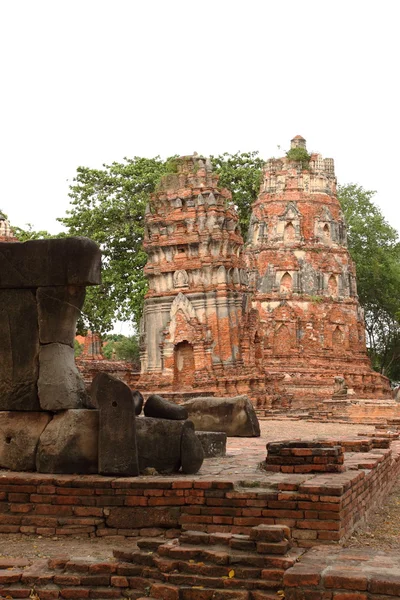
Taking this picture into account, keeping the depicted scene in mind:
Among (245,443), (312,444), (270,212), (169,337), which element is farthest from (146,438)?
(270,212)

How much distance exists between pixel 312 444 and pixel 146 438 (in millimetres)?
1449

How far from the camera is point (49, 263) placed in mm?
8070

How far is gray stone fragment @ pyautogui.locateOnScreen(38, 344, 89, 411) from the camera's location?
26.0 feet

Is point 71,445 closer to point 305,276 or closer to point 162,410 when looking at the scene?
point 162,410

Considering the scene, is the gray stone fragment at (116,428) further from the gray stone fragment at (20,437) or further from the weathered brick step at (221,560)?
the weathered brick step at (221,560)

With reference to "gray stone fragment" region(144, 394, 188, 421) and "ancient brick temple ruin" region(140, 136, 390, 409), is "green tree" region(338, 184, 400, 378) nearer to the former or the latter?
"ancient brick temple ruin" region(140, 136, 390, 409)

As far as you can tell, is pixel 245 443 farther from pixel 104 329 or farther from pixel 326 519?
pixel 104 329

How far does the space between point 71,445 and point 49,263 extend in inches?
64.1

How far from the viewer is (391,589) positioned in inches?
199

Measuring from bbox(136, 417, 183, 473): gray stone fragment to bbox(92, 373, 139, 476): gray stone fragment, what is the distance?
0.66 feet

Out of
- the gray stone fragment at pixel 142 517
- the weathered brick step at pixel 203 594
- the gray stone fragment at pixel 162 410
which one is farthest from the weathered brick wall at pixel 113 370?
the weathered brick step at pixel 203 594

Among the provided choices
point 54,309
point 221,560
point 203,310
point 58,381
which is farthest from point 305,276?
point 221,560

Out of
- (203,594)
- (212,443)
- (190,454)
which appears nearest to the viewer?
(203,594)

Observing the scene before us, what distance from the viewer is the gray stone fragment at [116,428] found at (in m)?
7.47
